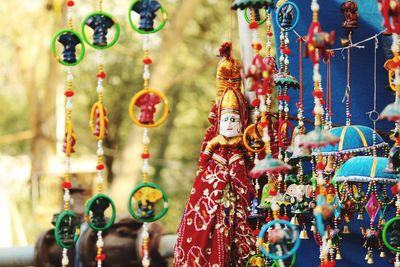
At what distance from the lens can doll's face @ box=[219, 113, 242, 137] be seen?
2773 mm

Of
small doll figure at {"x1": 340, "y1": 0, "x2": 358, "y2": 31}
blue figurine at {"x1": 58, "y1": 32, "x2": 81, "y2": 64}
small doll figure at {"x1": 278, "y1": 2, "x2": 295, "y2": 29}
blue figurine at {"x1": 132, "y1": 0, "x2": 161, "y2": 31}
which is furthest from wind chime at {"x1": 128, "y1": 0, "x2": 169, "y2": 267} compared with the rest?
small doll figure at {"x1": 340, "y1": 0, "x2": 358, "y2": 31}

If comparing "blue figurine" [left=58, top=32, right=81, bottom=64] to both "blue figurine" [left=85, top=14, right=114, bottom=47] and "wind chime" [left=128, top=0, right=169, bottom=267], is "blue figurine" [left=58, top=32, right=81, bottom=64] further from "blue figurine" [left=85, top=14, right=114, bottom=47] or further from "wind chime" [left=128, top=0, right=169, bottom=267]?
"wind chime" [left=128, top=0, right=169, bottom=267]

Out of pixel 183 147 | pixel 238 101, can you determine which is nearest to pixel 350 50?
pixel 238 101

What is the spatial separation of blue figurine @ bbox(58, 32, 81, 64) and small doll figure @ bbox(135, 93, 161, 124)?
1.03 ft

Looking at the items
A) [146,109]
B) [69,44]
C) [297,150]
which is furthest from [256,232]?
[69,44]

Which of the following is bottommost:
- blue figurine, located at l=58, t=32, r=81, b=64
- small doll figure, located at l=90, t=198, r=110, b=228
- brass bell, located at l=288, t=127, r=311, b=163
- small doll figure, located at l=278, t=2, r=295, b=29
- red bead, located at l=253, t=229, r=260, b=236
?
red bead, located at l=253, t=229, r=260, b=236

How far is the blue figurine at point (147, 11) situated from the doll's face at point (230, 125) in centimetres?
70

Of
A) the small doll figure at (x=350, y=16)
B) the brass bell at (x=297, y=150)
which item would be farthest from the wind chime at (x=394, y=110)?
the small doll figure at (x=350, y=16)

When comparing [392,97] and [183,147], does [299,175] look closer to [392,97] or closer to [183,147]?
[392,97]

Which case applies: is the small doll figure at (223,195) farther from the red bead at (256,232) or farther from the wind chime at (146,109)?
the wind chime at (146,109)

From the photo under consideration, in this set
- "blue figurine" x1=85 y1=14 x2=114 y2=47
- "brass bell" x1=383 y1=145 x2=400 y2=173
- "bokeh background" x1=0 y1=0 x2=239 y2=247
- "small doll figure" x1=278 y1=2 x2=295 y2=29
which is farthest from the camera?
"bokeh background" x1=0 y1=0 x2=239 y2=247

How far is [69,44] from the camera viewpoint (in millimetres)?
2369

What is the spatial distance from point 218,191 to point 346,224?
441 mm

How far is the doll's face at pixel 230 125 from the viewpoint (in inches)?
109
